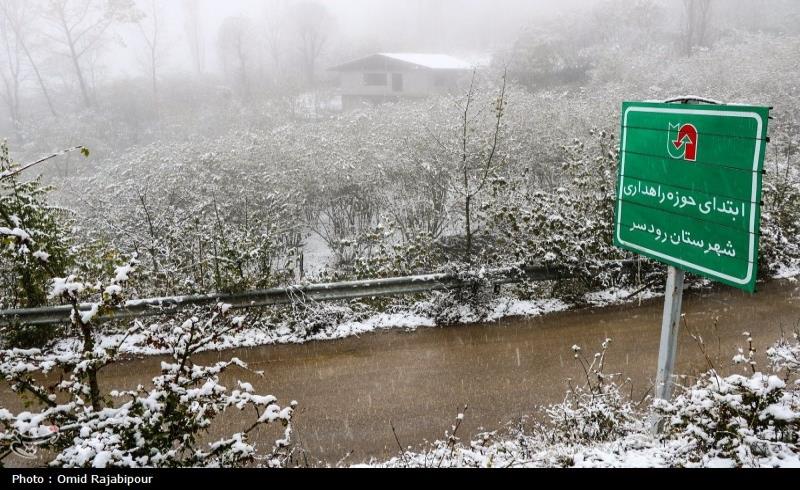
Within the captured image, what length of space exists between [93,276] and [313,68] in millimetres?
45161

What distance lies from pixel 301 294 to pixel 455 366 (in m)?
2.81

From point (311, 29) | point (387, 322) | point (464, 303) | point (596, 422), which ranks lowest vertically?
point (387, 322)

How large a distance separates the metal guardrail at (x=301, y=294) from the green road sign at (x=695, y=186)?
480cm

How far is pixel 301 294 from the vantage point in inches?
342

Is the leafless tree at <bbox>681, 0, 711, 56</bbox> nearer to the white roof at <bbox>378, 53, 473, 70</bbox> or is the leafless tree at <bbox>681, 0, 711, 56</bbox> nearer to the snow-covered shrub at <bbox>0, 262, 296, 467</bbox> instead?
the white roof at <bbox>378, 53, 473, 70</bbox>

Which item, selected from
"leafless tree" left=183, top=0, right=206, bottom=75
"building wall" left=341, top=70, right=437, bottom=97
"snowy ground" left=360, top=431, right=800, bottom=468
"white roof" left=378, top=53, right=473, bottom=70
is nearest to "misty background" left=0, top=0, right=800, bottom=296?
"building wall" left=341, top=70, right=437, bottom=97

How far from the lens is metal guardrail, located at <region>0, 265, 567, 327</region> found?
8031 millimetres

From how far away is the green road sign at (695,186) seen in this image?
11.5ft

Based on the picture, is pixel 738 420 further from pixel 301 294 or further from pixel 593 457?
pixel 301 294

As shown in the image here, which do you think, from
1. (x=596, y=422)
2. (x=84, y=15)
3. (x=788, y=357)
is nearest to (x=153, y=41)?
(x=84, y=15)

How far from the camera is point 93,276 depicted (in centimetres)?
941

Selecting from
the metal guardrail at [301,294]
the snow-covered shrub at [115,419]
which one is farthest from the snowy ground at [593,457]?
the metal guardrail at [301,294]

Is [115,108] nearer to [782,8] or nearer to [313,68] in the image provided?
[313,68]
